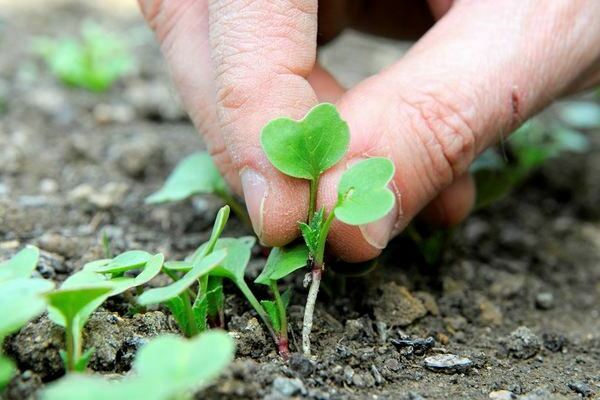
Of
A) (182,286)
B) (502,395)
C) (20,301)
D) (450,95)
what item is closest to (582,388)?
(502,395)

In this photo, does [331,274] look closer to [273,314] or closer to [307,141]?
[273,314]

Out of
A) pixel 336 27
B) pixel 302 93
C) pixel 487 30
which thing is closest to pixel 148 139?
pixel 336 27

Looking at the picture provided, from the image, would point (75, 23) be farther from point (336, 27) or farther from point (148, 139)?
point (336, 27)

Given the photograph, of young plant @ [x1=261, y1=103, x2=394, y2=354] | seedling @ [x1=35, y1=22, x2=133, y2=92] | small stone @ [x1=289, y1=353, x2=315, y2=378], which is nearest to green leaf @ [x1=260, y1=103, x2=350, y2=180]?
young plant @ [x1=261, y1=103, x2=394, y2=354]

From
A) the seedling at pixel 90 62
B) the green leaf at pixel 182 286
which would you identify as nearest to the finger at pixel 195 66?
the green leaf at pixel 182 286

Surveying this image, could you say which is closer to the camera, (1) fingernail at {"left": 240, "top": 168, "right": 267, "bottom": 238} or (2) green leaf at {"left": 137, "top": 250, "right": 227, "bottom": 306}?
(2) green leaf at {"left": 137, "top": 250, "right": 227, "bottom": 306}

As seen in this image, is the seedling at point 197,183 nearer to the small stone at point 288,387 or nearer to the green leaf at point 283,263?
the green leaf at point 283,263

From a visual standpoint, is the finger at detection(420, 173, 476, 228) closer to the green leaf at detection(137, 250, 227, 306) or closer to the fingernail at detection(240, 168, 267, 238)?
the fingernail at detection(240, 168, 267, 238)
